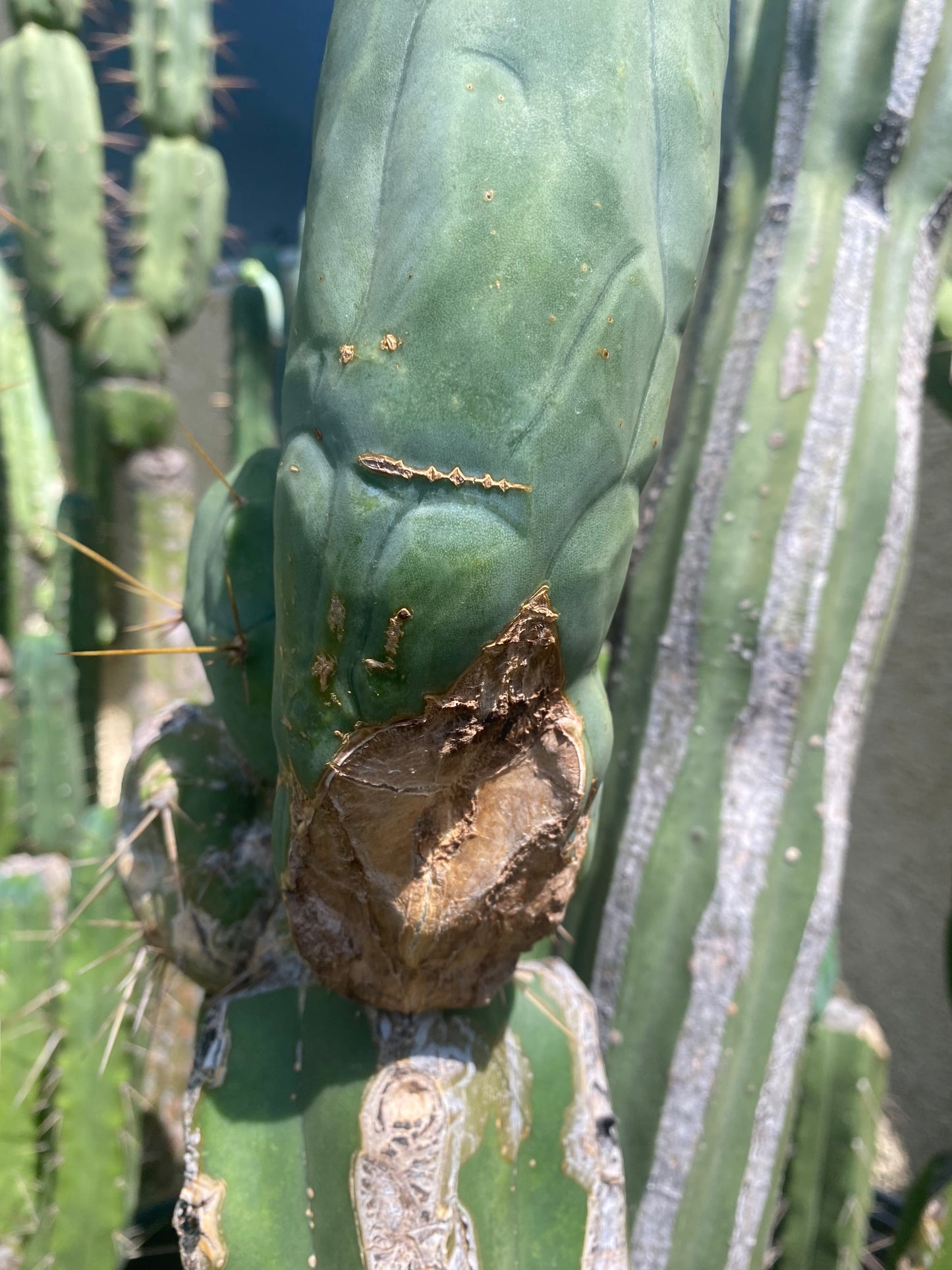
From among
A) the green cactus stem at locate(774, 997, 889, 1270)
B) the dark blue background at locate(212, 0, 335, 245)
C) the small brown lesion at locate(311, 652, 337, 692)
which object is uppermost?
the dark blue background at locate(212, 0, 335, 245)

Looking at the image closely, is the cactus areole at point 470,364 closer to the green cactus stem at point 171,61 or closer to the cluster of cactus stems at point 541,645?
the cluster of cactus stems at point 541,645

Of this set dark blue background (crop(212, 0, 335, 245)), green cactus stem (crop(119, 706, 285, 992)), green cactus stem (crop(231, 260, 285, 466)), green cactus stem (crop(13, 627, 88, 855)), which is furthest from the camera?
dark blue background (crop(212, 0, 335, 245))

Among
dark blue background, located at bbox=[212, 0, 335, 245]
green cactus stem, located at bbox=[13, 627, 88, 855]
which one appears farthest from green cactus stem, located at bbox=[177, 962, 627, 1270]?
dark blue background, located at bbox=[212, 0, 335, 245]

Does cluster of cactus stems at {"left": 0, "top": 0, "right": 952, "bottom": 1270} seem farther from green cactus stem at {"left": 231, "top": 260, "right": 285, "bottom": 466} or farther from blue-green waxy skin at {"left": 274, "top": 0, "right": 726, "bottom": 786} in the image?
green cactus stem at {"left": 231, "top": 260, "right": 285, "bottom": 466}

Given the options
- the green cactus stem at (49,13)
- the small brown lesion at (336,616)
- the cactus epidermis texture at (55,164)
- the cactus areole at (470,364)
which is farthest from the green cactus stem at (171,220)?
the small brown lesion at (336,616)

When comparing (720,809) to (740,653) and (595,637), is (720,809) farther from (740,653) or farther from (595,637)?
(595,637)

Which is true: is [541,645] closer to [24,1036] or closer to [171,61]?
[24,1036]

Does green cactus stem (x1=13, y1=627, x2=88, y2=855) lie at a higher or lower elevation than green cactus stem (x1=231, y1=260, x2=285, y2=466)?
lower
